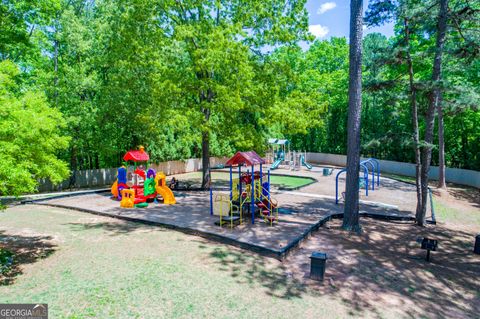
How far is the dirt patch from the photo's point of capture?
6207 millimetres

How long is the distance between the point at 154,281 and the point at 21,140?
13.5 ft

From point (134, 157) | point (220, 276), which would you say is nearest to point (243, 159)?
point (220, 276)

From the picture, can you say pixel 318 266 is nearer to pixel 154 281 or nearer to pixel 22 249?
pixel 154 281

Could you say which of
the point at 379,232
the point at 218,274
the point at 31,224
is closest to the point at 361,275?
the point at 218,274

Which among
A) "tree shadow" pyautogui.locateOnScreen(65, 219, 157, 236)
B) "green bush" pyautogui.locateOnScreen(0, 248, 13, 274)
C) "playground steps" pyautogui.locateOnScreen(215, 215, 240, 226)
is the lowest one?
"green bush" pyautogui.locateOnScreen(0, 248, 13, 274)

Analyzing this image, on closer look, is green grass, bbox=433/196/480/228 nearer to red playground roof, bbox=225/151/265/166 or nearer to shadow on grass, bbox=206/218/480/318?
shadow on grass, bbox=206/218/480/318

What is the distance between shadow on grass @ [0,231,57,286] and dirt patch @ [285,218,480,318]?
6.25 m

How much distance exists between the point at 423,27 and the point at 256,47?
8662 millimetres

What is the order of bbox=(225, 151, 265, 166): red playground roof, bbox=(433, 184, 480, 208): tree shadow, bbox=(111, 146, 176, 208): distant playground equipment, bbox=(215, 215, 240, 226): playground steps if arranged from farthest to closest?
1. bbox=(433, 184, 480, 208): tree shadow
2. bbox=(111, 146, 176, 208): distant playground equipment
3. bbox=(225, 151, 265, 166): red playground roof
4. bbox=(215, 215, 240, 226): playground steps

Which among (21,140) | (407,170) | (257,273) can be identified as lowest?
(257,273)

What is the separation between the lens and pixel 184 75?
16.2 m

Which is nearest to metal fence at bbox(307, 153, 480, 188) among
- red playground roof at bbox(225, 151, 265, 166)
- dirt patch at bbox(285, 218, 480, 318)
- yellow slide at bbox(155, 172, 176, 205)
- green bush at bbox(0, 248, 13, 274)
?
dirt patch at bbox(285, 218, 480, 318)

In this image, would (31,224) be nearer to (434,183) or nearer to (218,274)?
(218,274)

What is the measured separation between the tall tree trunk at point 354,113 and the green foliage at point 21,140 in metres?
9.04
